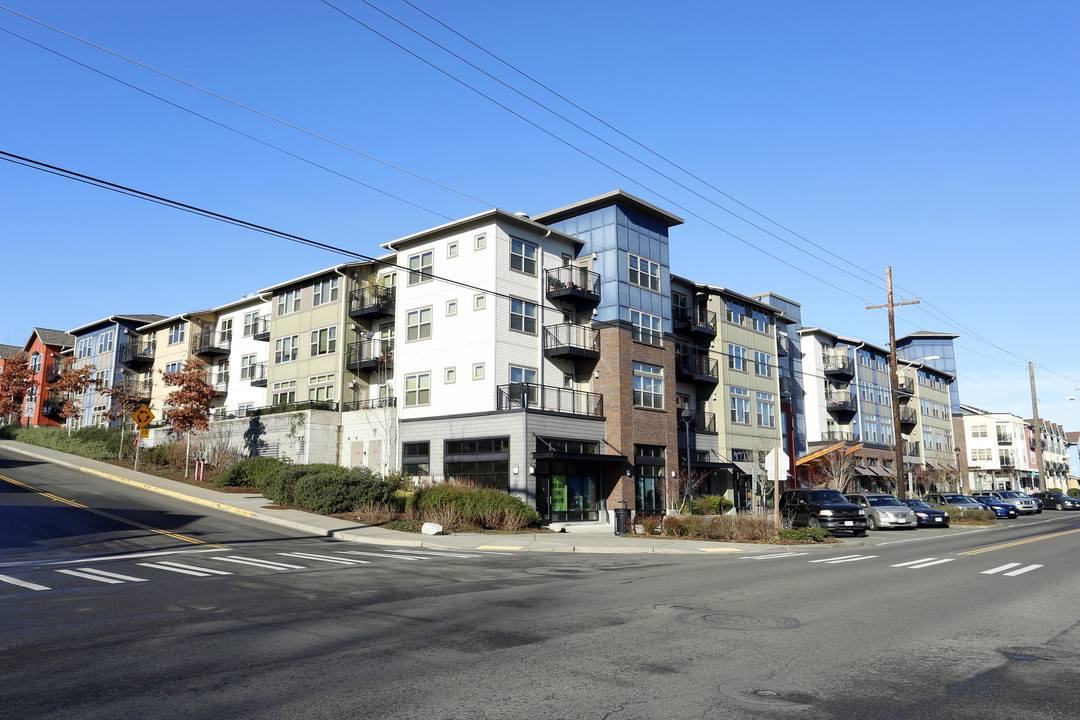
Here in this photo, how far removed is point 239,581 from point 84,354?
67.0 m

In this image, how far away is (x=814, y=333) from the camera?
64.0 metres

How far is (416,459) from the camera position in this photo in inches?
1462

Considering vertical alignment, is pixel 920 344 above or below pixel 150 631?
above

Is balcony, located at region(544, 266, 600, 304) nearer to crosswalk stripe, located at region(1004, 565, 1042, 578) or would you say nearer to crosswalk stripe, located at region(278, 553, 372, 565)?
crosswalk stripe, located at region(278, 553, 372, 565)

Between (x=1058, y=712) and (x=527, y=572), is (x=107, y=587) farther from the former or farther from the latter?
(x=1058, y=712)

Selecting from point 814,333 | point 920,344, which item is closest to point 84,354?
point 814,333

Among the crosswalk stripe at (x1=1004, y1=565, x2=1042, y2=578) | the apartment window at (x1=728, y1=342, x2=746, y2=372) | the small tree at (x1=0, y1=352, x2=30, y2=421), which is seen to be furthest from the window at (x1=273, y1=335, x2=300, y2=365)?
the crosswalk stripe at (x1=1004, y1=565, x2=1042, y2=578)

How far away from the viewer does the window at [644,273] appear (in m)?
39.7

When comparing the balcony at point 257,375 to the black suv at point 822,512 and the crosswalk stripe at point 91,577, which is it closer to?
the black suv at point 822,512

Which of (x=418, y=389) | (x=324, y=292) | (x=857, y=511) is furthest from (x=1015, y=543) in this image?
(x=324, y=292)

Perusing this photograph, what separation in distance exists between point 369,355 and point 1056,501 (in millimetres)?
55238

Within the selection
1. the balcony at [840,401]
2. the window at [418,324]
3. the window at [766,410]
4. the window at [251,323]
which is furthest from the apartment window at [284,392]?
the balcony at [840,401]

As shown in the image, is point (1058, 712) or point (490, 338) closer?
point (1058, 712)

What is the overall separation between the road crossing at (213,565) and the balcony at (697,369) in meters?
28.0
